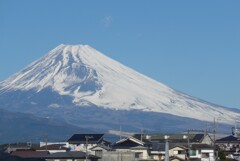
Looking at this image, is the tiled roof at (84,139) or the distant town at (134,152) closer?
the distant town at (134,152)

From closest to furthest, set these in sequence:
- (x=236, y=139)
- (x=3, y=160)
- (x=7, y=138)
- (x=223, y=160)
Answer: (x=3, y=160) < (x=223, y=160) < (x=236, y=139) < (x=7, y=138)

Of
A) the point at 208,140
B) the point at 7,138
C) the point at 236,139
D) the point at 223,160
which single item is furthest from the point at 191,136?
the point at 7,138

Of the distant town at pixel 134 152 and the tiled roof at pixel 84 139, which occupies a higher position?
the tiled roof at pixel 84 139

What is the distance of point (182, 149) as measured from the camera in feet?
175

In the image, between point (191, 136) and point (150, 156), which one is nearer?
point (150, 156)

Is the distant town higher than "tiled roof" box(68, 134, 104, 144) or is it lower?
lower

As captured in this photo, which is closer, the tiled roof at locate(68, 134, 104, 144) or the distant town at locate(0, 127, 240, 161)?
the distant town at locate(0, 127, 240, 161)

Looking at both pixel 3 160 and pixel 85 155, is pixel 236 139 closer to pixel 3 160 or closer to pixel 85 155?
pixel 85 155

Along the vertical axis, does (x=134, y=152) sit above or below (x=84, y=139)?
below

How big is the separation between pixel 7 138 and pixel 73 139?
12663 centimetres

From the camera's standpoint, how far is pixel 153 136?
7456 centimetres

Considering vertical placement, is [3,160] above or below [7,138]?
below

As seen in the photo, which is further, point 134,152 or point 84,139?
point 84,139

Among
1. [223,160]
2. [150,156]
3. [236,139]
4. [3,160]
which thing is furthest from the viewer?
[236,139]
